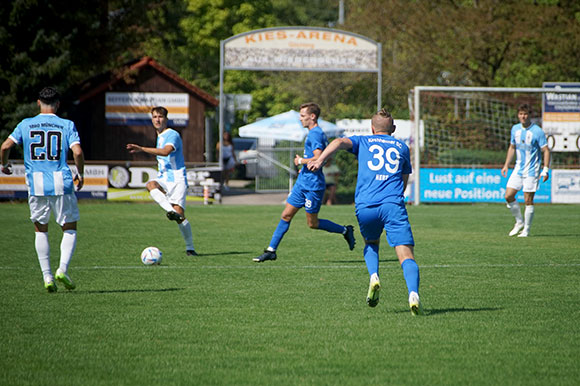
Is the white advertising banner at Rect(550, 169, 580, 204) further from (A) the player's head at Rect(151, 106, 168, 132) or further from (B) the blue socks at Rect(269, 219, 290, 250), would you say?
(A) the player's head at Rect(151, 106, 168, 132)

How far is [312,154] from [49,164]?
151 inches

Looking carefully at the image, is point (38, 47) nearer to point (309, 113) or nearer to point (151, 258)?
point (151, 258)

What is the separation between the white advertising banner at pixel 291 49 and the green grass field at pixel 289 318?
41.5ft

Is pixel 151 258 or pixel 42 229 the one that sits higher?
pixel 42 229

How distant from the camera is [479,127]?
95.7 ft

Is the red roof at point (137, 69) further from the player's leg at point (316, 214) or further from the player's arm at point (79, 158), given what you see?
the player's arm at point (79, 158)

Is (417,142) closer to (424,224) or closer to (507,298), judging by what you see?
(424,224)

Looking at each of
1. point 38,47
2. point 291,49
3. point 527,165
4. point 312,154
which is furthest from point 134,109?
point 312,154

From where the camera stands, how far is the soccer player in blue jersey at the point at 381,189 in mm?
7355

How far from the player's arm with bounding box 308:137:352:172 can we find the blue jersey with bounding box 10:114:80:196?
271cm

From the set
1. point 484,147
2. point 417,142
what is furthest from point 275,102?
point 417,142

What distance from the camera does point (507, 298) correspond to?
845 cm

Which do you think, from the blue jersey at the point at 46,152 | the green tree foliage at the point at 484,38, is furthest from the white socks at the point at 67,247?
the green tree foliage at the point at 484,38

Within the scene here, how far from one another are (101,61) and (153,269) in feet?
77.5
